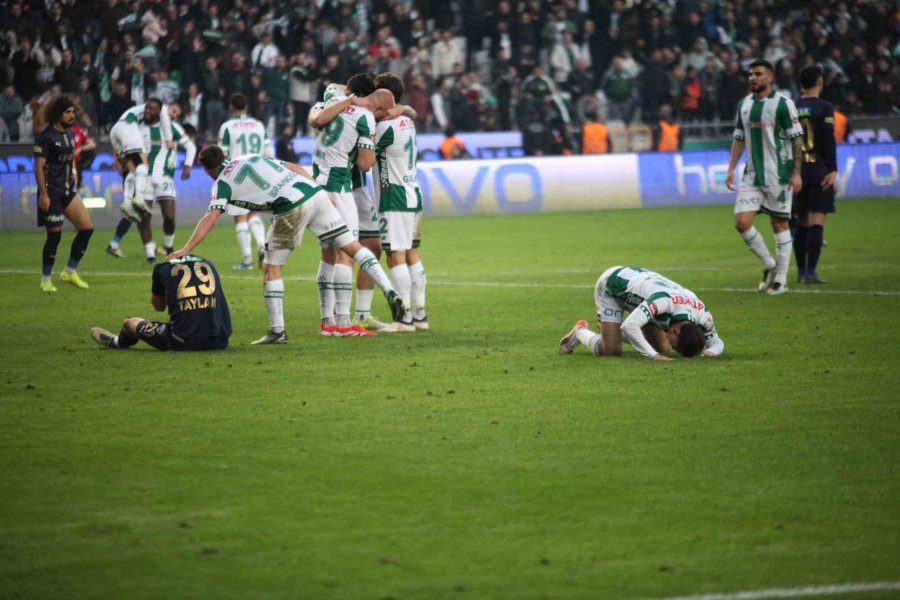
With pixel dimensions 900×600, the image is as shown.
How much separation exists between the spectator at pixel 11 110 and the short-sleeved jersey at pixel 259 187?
17288mm

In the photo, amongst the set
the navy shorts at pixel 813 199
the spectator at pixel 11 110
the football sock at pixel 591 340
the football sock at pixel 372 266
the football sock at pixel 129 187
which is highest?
the spectator at pixel 11 110

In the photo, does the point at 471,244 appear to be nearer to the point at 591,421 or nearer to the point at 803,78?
the point at 803,78

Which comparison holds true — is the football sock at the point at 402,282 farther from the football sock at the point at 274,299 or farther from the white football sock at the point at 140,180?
the white football sock at the point at 140,180

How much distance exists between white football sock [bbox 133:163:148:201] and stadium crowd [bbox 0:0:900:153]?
769cm

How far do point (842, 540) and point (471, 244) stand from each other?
16.9 metres

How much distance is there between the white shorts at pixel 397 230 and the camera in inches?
508

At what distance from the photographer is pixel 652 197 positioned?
29750 millimetres

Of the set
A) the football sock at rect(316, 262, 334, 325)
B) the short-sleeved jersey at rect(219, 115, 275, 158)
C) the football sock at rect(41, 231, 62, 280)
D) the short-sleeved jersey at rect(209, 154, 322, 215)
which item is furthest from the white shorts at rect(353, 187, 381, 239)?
the short-sleeved jersey at rect(219, 115, 275, 158)

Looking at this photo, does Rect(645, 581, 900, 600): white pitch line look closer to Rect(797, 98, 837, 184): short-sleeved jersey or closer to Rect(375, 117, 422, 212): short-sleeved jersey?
Rect(375, 117, 422, 212): short-sleeved jersey

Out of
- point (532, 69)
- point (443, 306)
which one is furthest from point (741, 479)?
point (532, 69)

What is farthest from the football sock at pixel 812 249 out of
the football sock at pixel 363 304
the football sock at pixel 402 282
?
the football sock at pixel 363 304

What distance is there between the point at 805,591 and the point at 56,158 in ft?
42.6

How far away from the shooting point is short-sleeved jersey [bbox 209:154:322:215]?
38.8 feet

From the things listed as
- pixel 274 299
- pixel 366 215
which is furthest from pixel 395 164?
pixel 274 299
